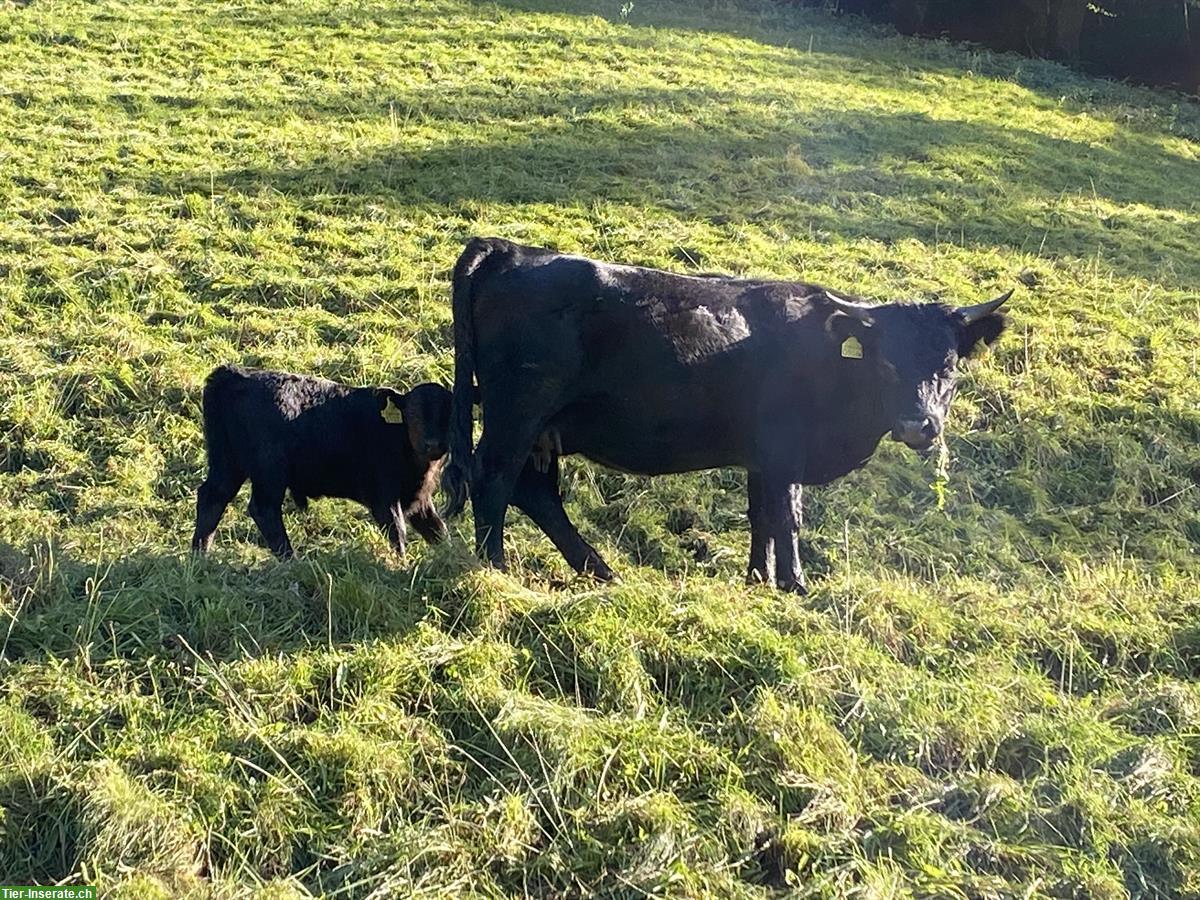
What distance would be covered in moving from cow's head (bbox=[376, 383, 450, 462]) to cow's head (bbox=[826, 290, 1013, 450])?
2963mm

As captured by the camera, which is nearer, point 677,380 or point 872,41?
point 677,380

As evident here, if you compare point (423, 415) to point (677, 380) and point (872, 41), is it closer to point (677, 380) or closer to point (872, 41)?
point (677, 380)

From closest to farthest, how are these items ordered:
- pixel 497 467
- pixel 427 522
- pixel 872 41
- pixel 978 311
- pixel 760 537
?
1. pixel 497 467
2. pixel 760 537
3. pixel 978 311
4. pixel 427 522
5. pixel 872 41

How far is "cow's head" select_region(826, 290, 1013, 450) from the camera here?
8.50m

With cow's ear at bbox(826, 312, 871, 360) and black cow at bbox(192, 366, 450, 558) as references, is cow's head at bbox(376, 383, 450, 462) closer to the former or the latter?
black cow at bbox(192, 366, 450, 558)

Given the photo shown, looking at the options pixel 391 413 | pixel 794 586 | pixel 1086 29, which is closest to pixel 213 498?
pixel 391 413

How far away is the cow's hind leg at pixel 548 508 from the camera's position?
27.5 ft

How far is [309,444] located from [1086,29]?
111 ft

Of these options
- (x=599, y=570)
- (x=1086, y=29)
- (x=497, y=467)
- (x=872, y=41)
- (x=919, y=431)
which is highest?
→ (x=1086, y=29)

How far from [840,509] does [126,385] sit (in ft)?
20.8

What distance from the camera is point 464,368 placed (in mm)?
8148

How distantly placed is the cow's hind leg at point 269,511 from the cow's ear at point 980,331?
17.2 feet

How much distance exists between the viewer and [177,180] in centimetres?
1555

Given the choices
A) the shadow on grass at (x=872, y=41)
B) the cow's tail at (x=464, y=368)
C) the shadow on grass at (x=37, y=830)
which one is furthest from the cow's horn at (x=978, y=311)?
the shadow on grass at (x=872, y=41)
